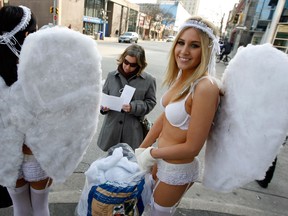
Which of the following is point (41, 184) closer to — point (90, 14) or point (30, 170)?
point (30, 170)

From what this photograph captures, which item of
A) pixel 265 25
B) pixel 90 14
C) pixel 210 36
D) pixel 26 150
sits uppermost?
pixel 265 25

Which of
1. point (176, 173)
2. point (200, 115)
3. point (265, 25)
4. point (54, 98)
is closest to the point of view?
point (54, 98)

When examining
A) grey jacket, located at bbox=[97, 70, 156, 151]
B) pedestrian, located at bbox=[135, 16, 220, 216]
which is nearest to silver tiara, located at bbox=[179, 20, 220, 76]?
pedestrian, located at bbox=[135, 16, 220, 216]

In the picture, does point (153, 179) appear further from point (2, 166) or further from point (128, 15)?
point (128, 15)

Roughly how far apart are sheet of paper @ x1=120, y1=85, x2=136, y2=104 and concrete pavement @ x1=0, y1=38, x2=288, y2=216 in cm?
121

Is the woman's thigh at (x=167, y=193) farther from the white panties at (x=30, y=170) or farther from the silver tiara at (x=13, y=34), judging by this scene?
the silver tiara at (x=13, y=34)

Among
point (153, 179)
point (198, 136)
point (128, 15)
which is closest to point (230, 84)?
point (198, 136)

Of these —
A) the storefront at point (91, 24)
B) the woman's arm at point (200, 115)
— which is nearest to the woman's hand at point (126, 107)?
the woman's arm at point (200, 115)

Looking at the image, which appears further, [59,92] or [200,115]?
[200,115]

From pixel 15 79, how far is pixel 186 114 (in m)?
1.01

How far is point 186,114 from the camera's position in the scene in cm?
144

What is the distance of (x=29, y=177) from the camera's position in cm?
146

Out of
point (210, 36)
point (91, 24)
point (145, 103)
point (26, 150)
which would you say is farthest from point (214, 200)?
point (91, 24)

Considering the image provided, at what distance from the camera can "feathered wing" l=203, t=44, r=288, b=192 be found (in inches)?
46.0
